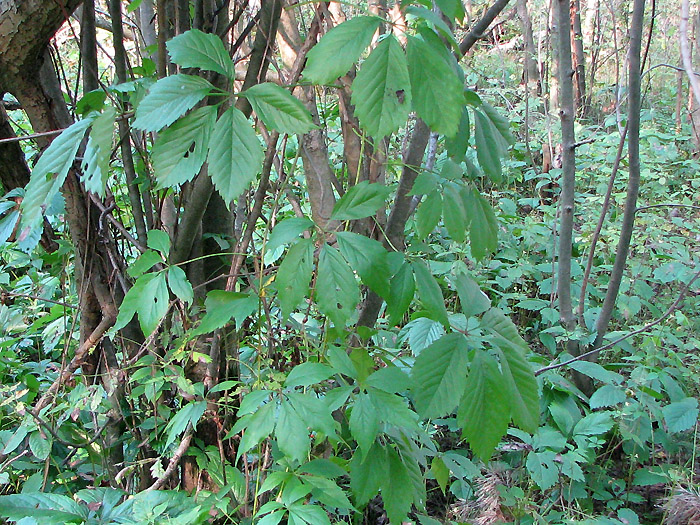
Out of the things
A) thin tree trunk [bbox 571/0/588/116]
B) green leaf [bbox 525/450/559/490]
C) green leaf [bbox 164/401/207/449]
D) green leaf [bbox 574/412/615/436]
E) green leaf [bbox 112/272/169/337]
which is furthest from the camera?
thin tree trunk [bbox 571/0/588/116]

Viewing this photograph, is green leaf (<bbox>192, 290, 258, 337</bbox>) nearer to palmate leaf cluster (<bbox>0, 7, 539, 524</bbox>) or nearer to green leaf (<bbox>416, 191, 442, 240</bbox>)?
palmate leaf cluster (<bbox>0, 7, 539, 524</bbox>)

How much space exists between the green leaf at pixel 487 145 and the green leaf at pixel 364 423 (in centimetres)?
51

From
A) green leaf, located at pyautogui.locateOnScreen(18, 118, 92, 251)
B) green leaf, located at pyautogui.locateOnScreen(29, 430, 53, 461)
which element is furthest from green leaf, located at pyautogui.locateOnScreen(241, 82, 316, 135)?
green leaf, located at pyautogui.locateOnScreen(29, 430, 53, 461)

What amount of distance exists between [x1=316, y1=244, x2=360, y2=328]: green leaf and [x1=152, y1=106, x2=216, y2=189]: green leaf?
0.26 metres

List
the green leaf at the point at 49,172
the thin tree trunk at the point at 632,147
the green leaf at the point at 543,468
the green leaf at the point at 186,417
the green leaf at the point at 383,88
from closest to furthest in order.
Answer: the green leaf at the point at 383,88
the green leaf at the point at 49,172
the green leaf at the point at 186,417
the green leaf at the point at 543,468
the thin tree trunk at the point at 632,147

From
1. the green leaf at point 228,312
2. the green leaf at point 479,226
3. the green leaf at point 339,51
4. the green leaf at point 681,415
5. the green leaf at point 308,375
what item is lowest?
the green leaf at point 681,415

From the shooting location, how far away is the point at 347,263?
918mm

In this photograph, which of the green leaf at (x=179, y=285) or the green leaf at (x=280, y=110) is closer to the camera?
the green leaf at (x=280, y=110)

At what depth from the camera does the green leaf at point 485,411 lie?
35.1 inches

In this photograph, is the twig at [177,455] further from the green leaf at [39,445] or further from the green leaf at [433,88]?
the green leaf at [433,88]

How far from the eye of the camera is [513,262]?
11.5 ft

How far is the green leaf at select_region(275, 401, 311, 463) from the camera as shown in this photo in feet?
2.99

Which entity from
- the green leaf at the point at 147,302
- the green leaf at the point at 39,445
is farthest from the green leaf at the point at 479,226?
the green leaf at the point at 39,445

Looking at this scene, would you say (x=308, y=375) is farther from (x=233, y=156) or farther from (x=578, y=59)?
(x=578, y=59)
